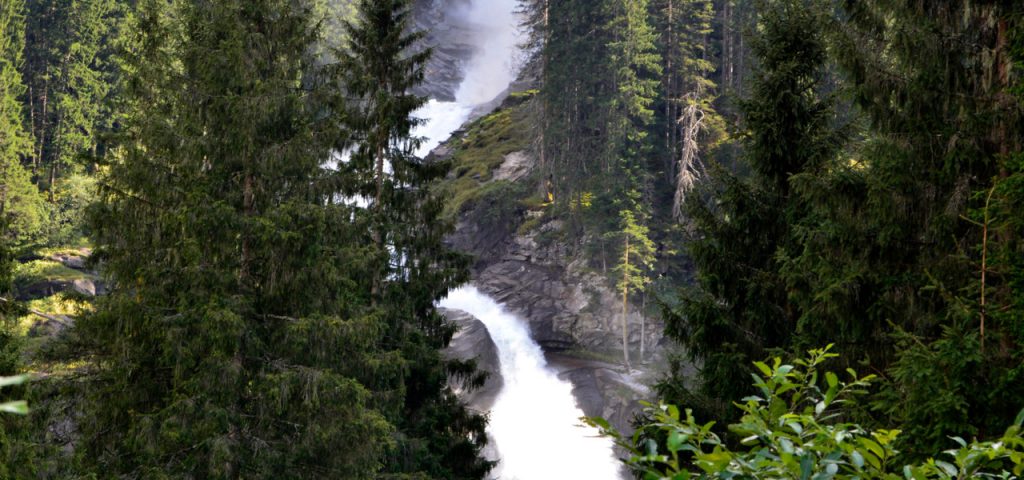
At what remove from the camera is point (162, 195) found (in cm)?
984

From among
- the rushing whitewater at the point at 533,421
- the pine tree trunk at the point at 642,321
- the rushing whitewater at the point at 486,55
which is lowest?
the rushing whitewater at the point at 533,421

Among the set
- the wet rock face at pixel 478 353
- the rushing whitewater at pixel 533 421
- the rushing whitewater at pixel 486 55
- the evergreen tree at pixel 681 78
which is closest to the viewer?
the rushing whitewater at pixel 533 421

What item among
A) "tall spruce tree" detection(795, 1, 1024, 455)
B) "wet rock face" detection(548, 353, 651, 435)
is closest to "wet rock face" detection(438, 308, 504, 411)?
"wet rock face" detection(548, 353, 651, 435)

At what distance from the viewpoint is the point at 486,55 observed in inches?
3196

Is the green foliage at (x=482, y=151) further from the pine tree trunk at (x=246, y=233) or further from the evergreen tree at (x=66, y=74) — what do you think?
the pine tree trunk at (x=246, y=233)

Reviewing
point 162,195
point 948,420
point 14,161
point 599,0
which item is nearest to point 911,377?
point 948,420

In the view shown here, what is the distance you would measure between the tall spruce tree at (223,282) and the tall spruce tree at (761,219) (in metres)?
4.25

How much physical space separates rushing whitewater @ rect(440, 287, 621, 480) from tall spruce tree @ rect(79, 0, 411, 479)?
15171 mm

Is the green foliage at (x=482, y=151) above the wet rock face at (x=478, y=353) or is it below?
above

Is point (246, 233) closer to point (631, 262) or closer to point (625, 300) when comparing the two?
point (625, 300)

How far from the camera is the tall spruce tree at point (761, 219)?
865 cm

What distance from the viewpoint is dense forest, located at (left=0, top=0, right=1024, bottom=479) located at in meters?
5.25

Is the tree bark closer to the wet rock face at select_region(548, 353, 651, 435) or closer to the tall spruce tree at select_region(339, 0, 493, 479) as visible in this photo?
the wet rock face at select_region(548, 353, 651, 435)

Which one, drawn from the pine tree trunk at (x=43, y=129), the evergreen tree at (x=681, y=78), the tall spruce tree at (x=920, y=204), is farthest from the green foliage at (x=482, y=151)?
the tall spruce tree at (x=920, y=204)
